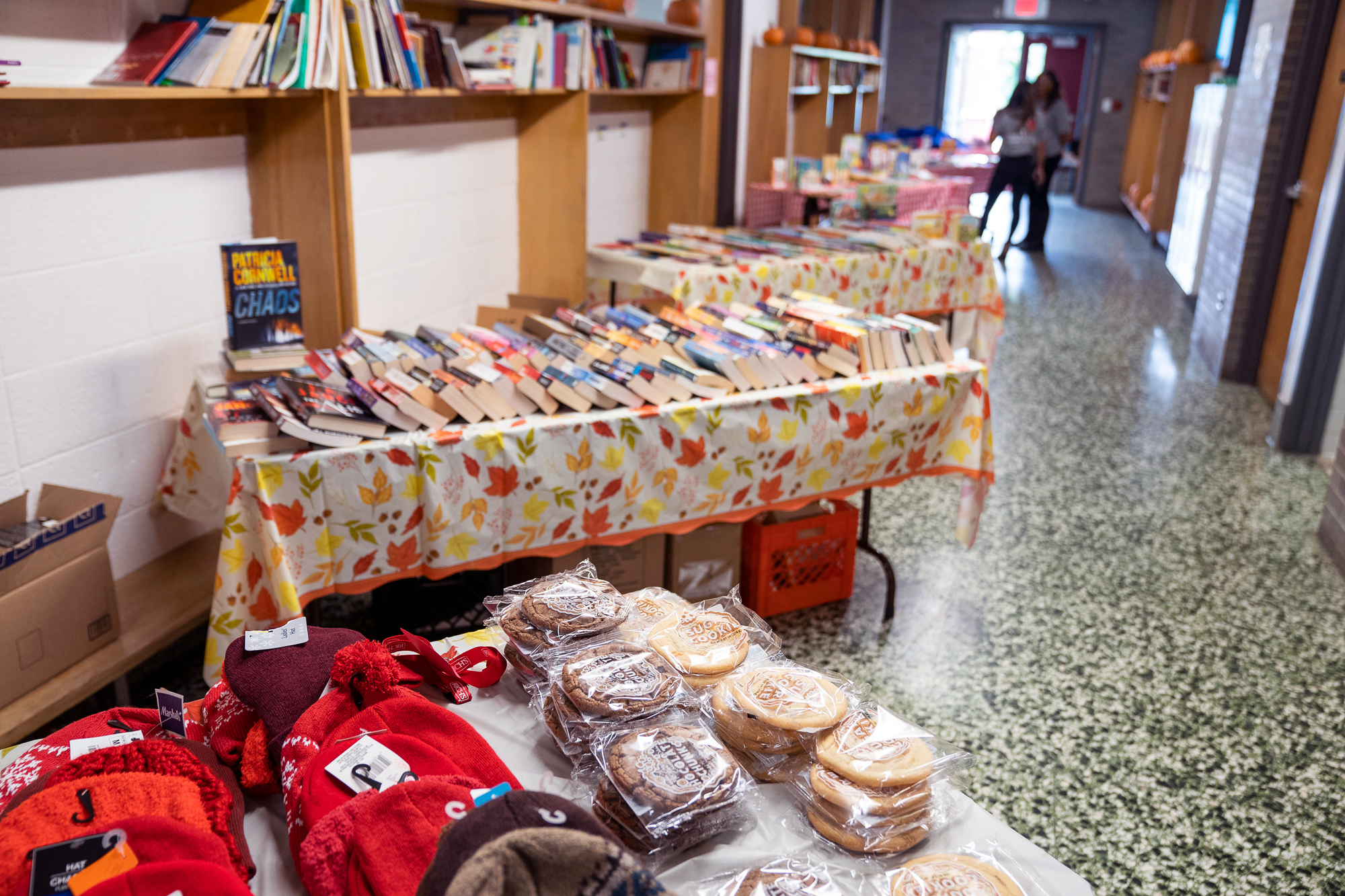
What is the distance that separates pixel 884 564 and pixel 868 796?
2.07 metres

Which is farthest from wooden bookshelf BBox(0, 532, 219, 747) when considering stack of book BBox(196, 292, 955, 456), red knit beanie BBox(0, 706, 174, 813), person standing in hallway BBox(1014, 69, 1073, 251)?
person standing in hallway BBox(1014, 69, 1073, 251)

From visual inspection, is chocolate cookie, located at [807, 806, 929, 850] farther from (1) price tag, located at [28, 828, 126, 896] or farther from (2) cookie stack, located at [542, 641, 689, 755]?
(1) price tag, located at [28, 828, 126, 896]

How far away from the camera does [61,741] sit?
1220 millimetres

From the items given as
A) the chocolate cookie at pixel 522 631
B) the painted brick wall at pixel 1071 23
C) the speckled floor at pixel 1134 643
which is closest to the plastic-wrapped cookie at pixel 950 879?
the chocolate cookie at pixel 522 631

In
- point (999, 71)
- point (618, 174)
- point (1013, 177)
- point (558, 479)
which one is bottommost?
point (558, 479)

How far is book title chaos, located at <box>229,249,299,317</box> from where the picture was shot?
256 cm

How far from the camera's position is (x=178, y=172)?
2.74 meters

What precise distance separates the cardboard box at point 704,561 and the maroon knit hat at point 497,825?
6.29 feet

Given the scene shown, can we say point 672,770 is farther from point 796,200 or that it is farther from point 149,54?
point 796,200

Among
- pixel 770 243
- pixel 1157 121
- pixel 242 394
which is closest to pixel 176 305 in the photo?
pixel 242 394

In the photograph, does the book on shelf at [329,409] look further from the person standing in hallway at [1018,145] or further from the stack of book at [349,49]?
the person standing in hallway at [1018,145]

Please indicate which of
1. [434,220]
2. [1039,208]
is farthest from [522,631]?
[1039,208]

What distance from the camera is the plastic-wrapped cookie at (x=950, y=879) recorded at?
1.02 m

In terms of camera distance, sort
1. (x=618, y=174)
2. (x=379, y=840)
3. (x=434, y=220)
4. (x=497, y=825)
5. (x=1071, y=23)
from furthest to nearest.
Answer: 1. (x=1071, y=23)
2. (x=618, y=174)
3. (x=434, y=220)
4. (x=379, y=840)
5. (x=497, y=825)
